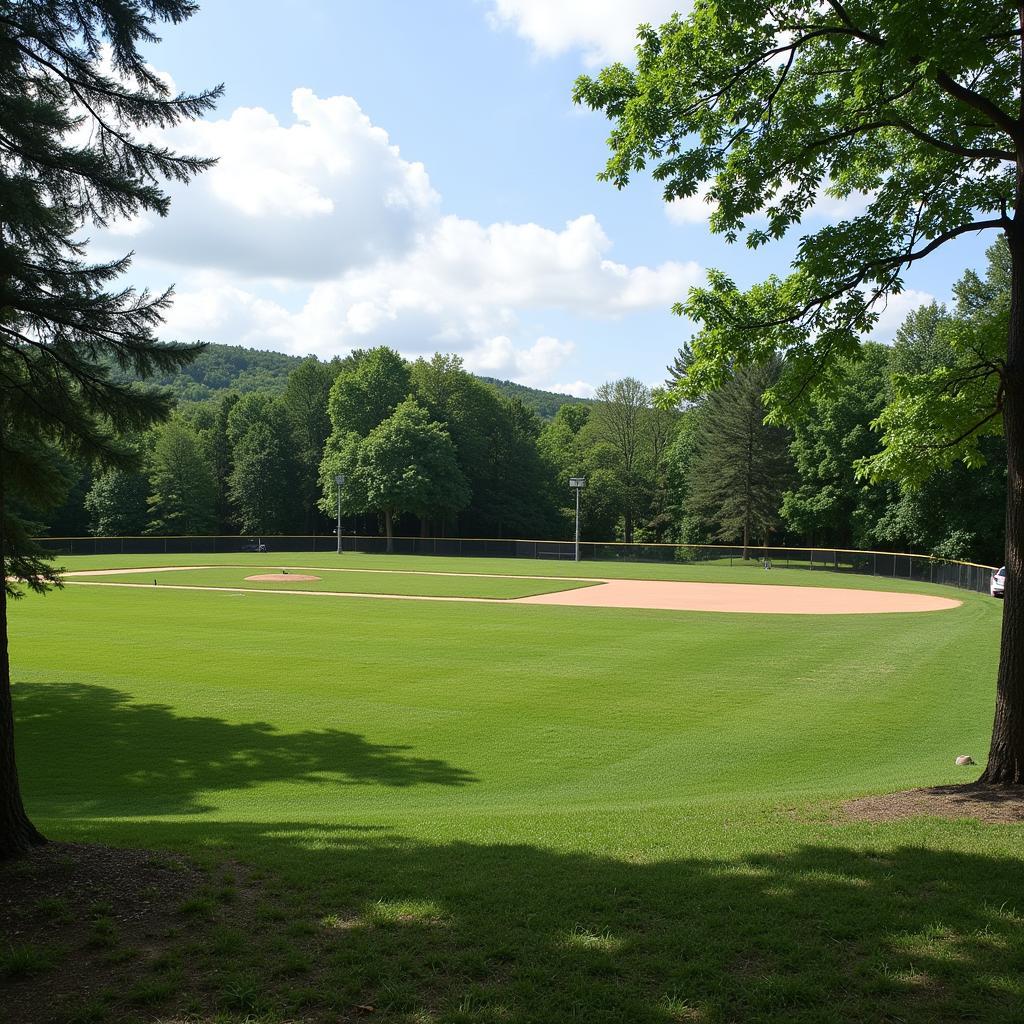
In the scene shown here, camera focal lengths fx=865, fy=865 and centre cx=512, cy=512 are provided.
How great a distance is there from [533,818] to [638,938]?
411 cm

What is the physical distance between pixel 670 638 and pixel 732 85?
17.8m

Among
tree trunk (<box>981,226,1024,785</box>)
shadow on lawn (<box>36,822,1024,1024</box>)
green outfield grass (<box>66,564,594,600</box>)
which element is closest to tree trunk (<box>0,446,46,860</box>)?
shadow on lawn (<box>36,822,1024,1024</box>)

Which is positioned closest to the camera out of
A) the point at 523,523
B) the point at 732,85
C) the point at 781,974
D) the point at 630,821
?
the point at 781,974

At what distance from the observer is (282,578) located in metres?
47.7

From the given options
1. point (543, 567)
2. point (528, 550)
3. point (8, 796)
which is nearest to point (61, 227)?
point (8, 796)

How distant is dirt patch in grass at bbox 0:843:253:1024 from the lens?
15.1 feet

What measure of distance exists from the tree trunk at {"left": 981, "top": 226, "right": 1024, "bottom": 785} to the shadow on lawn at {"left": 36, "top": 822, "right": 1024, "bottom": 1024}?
3104 mm

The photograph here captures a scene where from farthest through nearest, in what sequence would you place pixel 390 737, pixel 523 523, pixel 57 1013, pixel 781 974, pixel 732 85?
pixel 523 523 < pixel 390 737 < pixel 732 85 < pixel 781 974 < pixel 57 1013

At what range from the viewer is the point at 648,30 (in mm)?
10508

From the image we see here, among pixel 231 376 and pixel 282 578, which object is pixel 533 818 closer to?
pixel 282 578

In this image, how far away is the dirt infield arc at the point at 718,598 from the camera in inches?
1385

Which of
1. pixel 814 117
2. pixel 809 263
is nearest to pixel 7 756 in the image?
pixel 809 263

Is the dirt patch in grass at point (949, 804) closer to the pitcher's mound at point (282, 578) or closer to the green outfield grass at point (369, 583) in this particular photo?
the green outfield grass at point (369, 583)

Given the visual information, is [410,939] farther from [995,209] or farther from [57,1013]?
[995,209]
